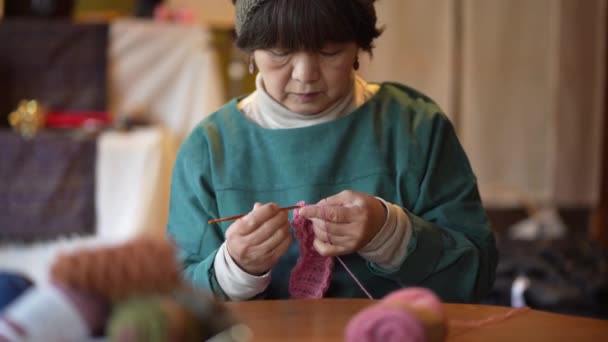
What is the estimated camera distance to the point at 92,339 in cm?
47

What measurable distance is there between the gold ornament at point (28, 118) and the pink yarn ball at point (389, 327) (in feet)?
6.55

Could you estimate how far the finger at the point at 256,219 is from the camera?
2.69ft

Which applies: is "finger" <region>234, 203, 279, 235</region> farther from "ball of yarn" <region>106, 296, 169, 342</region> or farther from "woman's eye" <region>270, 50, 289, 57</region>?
"ball of yarn" <region>106, 296, 169, 342</region>

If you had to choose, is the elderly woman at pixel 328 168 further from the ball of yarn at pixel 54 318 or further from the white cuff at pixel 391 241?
the ball of yarn at pixel 54 318

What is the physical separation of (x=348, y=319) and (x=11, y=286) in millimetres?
342

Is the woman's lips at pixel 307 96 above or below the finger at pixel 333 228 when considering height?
above

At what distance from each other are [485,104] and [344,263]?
2.17m

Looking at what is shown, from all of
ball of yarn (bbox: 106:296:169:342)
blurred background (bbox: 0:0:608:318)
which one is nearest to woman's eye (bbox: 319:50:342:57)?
ball of yarn (bbox: 106:296:169:342)

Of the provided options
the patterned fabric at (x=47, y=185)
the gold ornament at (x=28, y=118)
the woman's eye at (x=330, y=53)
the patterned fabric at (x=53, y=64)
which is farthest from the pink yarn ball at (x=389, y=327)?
the patterned fabric at (x=53, y=64)

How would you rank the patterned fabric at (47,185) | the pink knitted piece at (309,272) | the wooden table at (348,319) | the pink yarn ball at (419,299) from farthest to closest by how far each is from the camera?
the patterned fabric at (47,185)
the pink knitted piece at (309,272)
the wooden table at (348,319)
the pink yarn ball at (419,299)

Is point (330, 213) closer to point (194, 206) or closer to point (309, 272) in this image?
point (309, 272)

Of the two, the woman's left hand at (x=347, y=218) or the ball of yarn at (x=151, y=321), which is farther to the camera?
the woman's left hand at (x=347, y=218)

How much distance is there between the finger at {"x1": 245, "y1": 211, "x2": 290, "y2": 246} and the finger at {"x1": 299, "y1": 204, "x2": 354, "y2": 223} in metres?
0.03

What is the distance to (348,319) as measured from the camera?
735 millimetres
